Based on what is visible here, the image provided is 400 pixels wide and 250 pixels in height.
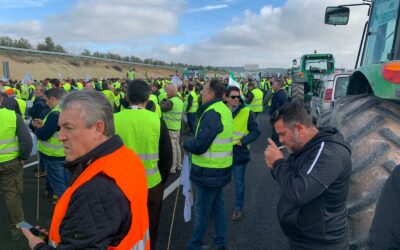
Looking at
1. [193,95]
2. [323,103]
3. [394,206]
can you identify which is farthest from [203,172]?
[193,95]

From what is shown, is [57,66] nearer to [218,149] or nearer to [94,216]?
[218,149]

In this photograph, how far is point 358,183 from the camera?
96.2 inches

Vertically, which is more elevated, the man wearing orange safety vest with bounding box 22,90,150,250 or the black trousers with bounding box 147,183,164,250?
the man wearing orange safety vest with bounding box 22,90,150,250

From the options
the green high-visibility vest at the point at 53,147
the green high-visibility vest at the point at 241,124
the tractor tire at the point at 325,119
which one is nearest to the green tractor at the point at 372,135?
the green high-visibility vest at the point at 241,124

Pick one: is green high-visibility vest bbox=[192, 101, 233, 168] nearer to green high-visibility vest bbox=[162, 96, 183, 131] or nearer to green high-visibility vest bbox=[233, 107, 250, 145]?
green high-visibility vest bbox=[233, 107, 250, 145]

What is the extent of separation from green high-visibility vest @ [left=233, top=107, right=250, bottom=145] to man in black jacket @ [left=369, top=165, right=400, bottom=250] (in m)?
3.78

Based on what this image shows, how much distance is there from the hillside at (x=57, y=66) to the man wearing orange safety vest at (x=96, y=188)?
34207 mm

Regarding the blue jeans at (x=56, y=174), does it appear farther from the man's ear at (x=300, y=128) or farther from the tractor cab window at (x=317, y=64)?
the tractor cab window at (x=317, y=64)

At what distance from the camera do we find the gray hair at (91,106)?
184cm

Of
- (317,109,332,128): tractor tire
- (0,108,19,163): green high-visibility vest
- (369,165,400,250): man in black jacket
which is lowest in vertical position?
(0,108,19,163): green high-visibility vest

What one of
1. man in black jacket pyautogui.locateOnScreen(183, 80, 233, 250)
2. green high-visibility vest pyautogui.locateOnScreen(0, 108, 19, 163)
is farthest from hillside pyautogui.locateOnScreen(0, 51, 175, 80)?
man in black jacket pyautogui.locateOnScreen(183, 80, 233, 250)

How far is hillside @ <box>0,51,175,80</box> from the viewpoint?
137ft

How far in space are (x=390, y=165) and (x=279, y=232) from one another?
106 inches

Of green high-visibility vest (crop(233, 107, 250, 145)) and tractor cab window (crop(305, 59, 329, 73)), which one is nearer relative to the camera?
green high-visibility vest (crop(233, 107, 250, 145))
